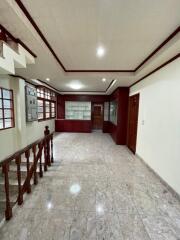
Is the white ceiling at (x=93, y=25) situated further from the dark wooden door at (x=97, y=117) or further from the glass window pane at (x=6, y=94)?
the dark wooden door at (x=97, y=117)

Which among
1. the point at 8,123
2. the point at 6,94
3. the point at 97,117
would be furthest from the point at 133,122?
the point at 97,117

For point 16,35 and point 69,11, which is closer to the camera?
point 69,11

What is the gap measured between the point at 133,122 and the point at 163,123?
1.99 metres

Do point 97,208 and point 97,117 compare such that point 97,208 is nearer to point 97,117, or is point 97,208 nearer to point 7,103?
point 7,103

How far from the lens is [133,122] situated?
15.1 ft

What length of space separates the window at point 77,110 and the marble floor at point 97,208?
5598mm

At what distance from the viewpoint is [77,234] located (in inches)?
59.8

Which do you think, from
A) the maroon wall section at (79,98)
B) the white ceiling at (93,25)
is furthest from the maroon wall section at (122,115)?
the maroon wall section at (79,98)

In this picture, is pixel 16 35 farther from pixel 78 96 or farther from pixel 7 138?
pixel 78 96

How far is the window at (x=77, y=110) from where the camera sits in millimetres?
8414

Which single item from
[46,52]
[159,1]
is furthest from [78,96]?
[159,1]

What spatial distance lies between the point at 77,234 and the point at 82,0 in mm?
2611

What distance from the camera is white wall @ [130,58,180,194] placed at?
2.22 m

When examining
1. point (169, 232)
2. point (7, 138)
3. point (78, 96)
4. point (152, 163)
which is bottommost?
point (169, 232)
